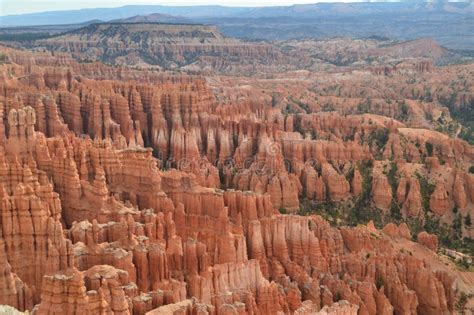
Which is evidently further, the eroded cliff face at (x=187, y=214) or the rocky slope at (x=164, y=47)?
the rocky slope at (x=164, y=47)

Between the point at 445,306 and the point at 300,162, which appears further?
the point at 300,162

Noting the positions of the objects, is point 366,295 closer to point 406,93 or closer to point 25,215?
point 25,215

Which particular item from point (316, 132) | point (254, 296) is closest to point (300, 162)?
point (316, 132)

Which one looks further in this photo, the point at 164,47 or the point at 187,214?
the point at 164,47

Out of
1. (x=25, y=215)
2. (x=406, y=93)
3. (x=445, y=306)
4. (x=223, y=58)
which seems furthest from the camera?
(x=223, y=58)

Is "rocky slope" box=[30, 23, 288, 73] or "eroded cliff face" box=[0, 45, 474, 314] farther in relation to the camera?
"rocky slope" box=[30, 23, 288, 73]

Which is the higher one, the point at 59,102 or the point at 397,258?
the point at 59,102

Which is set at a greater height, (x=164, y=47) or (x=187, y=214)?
(x=187, y=214)

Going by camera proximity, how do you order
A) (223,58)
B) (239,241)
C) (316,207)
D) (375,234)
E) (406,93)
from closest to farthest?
(239,241), (375,234), (316,207), (406,93), (223,58)
